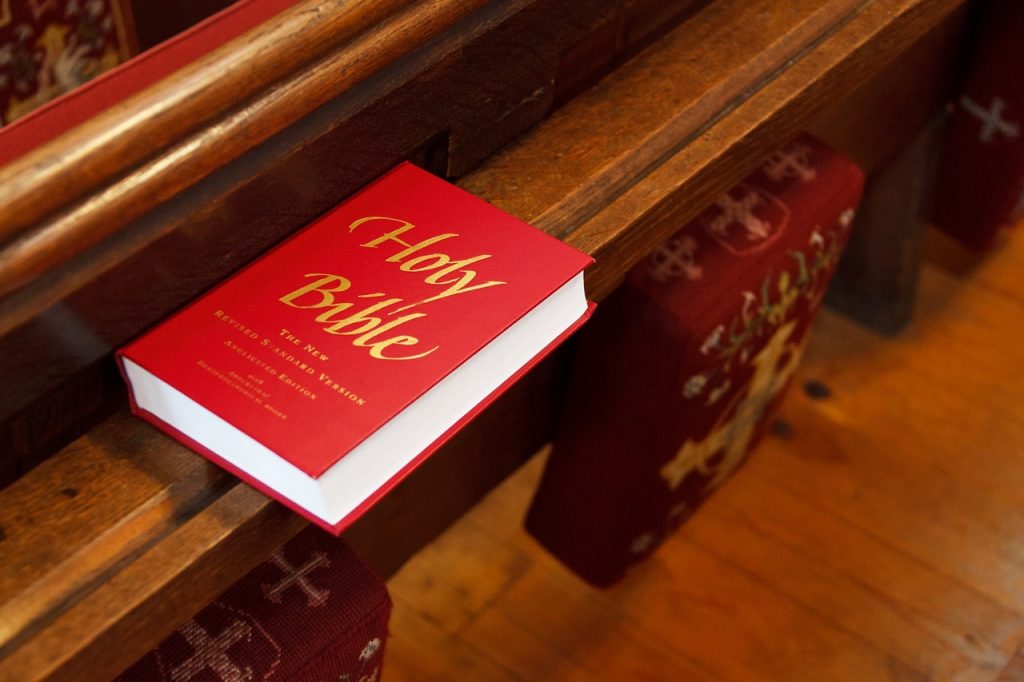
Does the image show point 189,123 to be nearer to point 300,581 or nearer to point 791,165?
point 300,581

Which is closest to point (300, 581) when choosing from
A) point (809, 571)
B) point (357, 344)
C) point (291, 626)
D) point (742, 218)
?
point (291, 626)

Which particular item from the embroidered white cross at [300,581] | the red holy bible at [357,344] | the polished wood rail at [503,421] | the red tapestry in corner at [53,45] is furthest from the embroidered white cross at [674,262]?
the red tapestry in corner at [53,45]

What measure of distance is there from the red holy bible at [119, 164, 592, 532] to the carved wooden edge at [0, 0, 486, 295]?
3.6 inches

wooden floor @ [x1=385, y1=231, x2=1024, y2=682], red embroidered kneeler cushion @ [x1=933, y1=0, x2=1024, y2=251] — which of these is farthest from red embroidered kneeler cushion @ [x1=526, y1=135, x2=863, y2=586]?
red embroidered kneeler cushion @ [x1=933, y1=0, x2=1024, y2=251]

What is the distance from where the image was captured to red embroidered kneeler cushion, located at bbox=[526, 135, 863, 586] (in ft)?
3.64

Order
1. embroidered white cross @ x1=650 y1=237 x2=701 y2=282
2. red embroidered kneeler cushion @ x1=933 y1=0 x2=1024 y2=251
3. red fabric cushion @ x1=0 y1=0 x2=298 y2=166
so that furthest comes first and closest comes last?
red embroidered kneeler cushion @ x1=933 y1=0 x2=1024 y2=251, embroidered white cross @ x1=650 y1=237 x2=701 y2=282, red fabric cushion @ x1=0 y1=0 x2=298 y2=166

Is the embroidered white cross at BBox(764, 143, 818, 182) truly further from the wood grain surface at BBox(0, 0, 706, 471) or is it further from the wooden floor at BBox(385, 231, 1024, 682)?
the wooden floor at BBox(385, 231, 1024, 682)

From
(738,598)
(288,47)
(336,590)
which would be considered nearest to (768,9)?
(288,47)

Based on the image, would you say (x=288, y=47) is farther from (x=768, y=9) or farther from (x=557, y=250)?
(x=768, y=9)

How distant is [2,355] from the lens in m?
0.70

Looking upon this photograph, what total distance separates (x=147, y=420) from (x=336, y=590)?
19 cm

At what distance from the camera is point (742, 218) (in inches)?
45.4

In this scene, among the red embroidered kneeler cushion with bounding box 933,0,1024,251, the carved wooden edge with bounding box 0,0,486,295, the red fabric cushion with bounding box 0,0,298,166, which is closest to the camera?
the carved wooden edge with bounding box 0,0,486,295

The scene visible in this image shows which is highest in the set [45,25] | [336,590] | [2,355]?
[2,355]
